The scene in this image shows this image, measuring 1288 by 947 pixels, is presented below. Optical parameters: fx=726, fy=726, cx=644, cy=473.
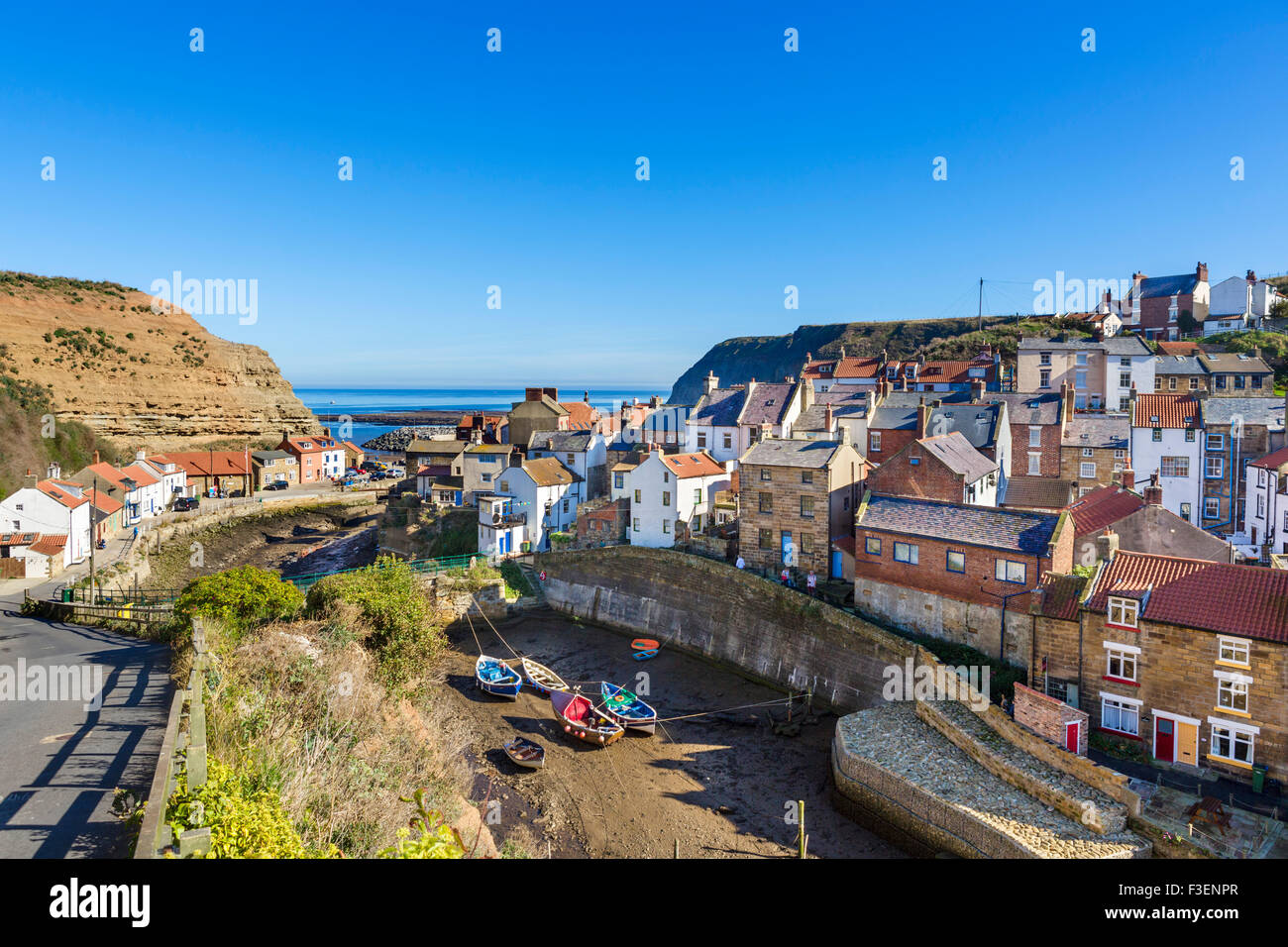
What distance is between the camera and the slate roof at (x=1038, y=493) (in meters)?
37.2

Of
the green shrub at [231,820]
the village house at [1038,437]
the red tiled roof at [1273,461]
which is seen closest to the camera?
the green shrub at [231,820]

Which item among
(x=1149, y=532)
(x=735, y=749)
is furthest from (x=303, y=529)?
(x=1149, y=532)

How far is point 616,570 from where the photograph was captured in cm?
4019

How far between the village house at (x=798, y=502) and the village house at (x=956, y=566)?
9.60 ft

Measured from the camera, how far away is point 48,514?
4247cm

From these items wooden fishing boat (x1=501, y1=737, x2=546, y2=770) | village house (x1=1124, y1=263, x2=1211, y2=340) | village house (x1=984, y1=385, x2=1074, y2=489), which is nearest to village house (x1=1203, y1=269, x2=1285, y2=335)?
village house (x1=1124, y1=263, x2=1211, y2=340)

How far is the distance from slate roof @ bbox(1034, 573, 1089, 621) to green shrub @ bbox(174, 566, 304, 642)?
2402 centimetres

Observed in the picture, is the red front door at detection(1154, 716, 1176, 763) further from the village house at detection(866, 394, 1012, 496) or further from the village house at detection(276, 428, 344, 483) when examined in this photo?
the village house at detection(276, 428, 344, 483)

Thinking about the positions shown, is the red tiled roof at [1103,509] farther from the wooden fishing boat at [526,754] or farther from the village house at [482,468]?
the village house at [482,468]

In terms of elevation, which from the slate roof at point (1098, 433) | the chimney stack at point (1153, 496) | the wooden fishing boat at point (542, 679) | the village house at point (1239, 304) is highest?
the village house at point (1239, 304)

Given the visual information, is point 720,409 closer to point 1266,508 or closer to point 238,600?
point 1266,508

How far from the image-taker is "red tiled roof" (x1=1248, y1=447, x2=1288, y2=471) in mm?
33594

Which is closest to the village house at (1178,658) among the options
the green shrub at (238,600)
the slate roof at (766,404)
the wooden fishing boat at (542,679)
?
the wooden fishing boat at (542,679)
